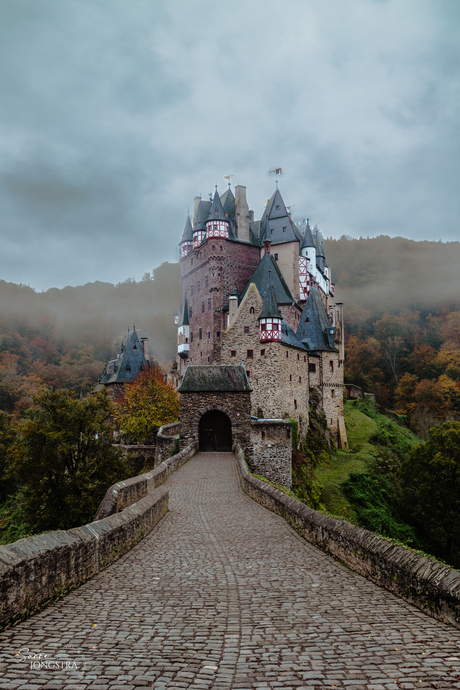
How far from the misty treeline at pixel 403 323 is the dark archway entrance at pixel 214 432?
116 feet

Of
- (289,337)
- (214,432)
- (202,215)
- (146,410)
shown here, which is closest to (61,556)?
(214,432)

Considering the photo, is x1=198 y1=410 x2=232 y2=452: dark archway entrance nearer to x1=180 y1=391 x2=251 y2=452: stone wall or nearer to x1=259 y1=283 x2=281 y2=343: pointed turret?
x1=180 y1=391 x2=251 y2=452: stone wall

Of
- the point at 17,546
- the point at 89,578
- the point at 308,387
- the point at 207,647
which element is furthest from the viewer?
the point at 308,387

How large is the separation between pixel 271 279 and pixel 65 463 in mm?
26362

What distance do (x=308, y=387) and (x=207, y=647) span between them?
3711cm

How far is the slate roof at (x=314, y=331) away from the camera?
42.3m

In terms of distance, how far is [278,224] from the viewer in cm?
4831

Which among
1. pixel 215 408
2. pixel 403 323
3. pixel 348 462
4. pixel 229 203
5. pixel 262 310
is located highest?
pixel 229 203

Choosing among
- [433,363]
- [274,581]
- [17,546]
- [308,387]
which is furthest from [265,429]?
[433,363]

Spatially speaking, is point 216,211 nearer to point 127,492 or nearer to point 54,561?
point 127,492

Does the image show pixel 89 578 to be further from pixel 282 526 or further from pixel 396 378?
pixel 396 378

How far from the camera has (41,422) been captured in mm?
21156

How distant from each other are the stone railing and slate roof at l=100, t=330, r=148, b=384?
42319 mm

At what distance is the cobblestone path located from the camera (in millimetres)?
3652
